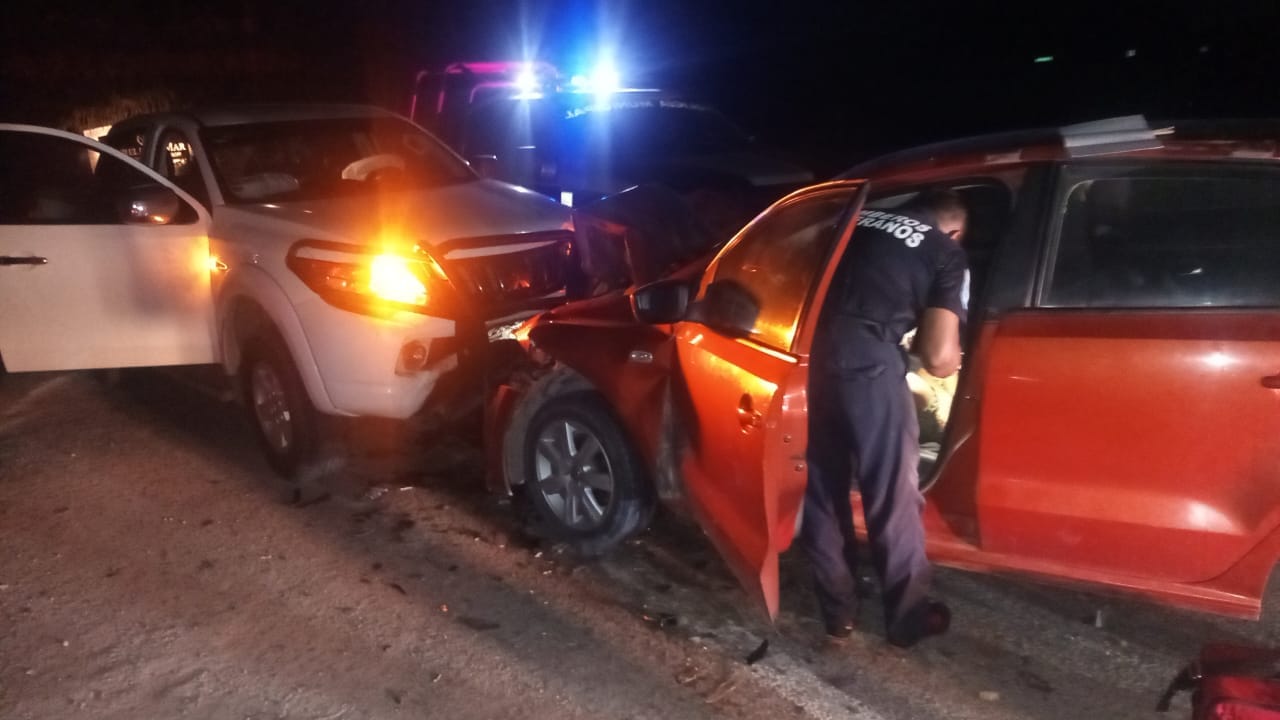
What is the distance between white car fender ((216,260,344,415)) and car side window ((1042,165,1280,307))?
3.29m

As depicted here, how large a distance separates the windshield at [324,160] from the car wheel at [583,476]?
2.08m

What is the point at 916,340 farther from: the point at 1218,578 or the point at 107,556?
the point at 107,556

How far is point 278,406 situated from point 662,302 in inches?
95.6

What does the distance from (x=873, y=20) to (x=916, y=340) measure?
84.4 feet

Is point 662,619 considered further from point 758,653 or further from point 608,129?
point 608,129

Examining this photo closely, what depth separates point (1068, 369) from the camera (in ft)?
10.7

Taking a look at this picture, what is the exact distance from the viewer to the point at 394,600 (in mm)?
4277

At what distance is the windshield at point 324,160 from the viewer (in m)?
5.93

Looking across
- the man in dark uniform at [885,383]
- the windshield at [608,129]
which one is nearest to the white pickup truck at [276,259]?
the man in dark uniform at [885,383]

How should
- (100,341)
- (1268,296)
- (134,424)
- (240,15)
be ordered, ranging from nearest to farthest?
(1268,296), (100,341), (134,424), (240,15)

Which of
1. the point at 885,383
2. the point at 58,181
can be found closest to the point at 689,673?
the point at 885,383

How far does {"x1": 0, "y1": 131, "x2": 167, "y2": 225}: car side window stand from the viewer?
5.76 metres

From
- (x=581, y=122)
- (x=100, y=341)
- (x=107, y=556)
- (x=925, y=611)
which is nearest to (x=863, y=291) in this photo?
(x=925, y=611)

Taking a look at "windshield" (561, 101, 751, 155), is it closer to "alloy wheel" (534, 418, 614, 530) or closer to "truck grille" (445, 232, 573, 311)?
"truck grille" (445, 232, 573, 311)
